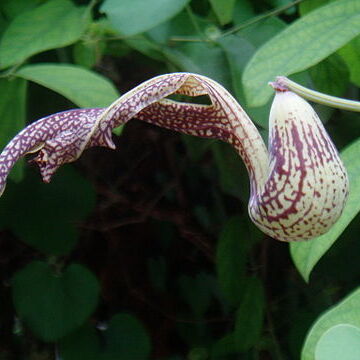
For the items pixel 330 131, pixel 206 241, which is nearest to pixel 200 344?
pixel 206 241

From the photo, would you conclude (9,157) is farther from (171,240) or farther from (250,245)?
(171,240)

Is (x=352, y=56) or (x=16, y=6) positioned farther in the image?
(x=16, y=6)

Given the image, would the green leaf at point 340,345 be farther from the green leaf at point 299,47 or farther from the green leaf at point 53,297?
the green leaf at point 53,297

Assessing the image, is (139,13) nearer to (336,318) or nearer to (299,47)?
(299,47)

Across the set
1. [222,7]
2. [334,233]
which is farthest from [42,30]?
[334,233]

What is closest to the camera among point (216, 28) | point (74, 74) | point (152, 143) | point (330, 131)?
point (74, 74)

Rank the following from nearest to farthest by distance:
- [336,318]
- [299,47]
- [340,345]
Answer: [340,345] < [336,318] < [299,47]
